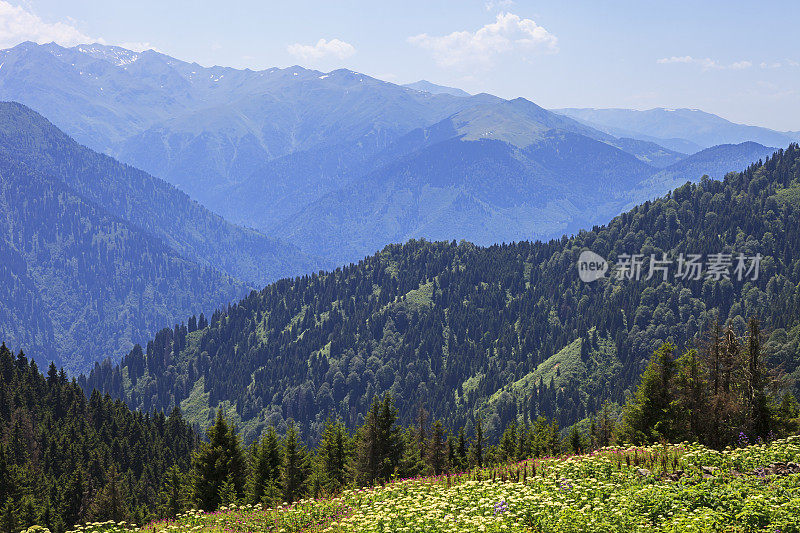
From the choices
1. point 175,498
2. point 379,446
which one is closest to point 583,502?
point 379,446

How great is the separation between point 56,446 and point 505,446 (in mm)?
99696

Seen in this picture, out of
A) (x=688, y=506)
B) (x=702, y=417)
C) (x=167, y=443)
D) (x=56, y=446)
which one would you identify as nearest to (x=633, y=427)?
(x=702, y=417)

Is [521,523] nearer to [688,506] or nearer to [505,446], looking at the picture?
[688,506]

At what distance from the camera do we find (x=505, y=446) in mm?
101875

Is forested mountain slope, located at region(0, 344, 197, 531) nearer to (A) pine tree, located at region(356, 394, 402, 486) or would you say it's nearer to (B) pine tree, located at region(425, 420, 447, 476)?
(A) pine tree, located at region(356, 394, 402, 486)

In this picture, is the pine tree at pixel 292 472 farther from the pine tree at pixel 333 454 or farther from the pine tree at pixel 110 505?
the pine tree at pixel 110 505

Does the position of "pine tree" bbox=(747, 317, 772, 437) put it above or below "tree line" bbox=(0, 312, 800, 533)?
above

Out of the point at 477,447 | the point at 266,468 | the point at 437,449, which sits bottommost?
the point at 477,447

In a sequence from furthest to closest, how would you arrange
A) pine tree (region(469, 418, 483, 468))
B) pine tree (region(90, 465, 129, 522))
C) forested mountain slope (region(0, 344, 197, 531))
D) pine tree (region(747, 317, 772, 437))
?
forested mountain slope (region(0, 344, 197, 531))
pine tree (region(90, 465, 129, 522))
pine tree (region(469, 418, 483, 468))
pine tree (region(747, 317, 772, 437))

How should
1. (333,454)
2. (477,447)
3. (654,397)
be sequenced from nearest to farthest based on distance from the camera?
(654,397), (333,454), (477,447)

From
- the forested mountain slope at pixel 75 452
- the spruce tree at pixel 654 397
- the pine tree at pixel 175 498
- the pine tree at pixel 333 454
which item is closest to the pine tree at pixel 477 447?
the pine tree at pixel 333 454

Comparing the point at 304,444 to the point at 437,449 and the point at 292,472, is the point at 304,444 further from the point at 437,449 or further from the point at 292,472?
the point at 292,472

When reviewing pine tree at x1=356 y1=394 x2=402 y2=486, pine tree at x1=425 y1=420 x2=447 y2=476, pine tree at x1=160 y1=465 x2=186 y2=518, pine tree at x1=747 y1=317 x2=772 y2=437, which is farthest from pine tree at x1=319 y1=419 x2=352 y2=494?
pine tree at x1=747 y1=317 x2=772 y2=437

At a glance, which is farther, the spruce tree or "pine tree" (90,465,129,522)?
"pine tree" (90,465,129,522)
